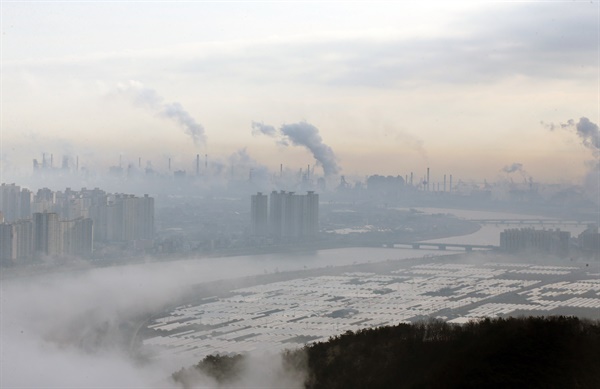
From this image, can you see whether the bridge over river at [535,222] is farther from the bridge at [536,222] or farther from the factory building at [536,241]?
the factory building at [536,241]

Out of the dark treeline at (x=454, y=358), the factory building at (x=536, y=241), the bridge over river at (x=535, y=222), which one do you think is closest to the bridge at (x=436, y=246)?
the factory building at (x=536, y=241)

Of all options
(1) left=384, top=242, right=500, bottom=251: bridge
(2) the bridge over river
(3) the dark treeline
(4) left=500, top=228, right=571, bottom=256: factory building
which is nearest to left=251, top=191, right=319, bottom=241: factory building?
(1) left=384, top=242, right=500, bottom=251: bridge

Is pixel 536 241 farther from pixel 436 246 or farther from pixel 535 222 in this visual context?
pixel 535 222

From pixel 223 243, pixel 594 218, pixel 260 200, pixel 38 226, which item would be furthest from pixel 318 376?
pixel 594 218

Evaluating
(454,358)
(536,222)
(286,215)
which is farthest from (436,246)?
(454,358)

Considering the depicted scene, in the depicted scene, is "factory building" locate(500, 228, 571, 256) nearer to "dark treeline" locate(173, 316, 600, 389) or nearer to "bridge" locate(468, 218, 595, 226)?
"bridge" locate(468, 218, 595, 226)
